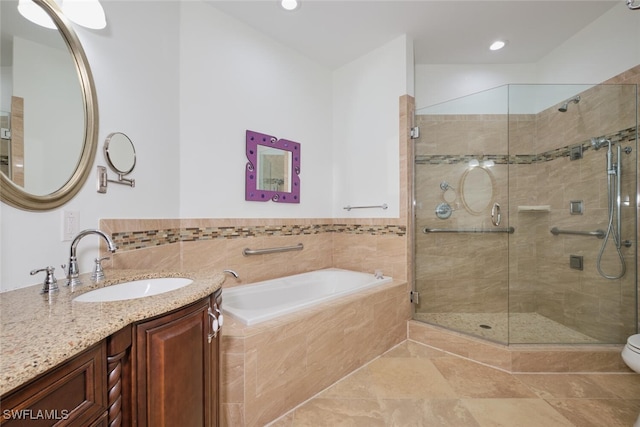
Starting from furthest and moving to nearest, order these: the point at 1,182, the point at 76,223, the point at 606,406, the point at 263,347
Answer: the point at 606,406 → the point at 263,347 → the point at 76,223 → the point at 1,182

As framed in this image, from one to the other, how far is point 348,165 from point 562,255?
6.97 ft

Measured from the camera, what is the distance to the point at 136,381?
2.52ft

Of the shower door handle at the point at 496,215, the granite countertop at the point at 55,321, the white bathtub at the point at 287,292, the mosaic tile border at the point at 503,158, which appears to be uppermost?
the mosaic tile border at the point at 503,158

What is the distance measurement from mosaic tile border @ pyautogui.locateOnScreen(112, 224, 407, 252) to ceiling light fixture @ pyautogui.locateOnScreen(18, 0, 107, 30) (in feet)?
3.11

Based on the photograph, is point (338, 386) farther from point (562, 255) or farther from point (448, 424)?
point (562, 255)

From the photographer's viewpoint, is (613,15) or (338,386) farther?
(613,15)

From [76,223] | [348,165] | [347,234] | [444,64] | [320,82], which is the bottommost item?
[347,234]

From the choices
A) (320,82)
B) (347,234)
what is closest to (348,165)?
(347,234)

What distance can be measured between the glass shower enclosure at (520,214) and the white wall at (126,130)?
81.4 inches

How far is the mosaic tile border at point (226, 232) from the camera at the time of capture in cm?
152

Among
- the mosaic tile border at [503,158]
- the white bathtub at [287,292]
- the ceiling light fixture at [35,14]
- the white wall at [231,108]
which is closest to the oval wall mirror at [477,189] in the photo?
the mosaic tile border at [503,158]

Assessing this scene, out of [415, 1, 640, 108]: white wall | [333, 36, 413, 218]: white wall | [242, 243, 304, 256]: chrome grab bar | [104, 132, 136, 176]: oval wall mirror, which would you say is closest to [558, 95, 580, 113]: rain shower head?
[415, 1, 640, 108]: white wall

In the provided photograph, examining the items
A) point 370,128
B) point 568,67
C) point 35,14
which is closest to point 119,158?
point 35,14

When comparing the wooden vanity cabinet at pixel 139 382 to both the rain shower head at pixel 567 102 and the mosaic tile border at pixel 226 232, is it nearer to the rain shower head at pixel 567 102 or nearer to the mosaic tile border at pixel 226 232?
the mosaic tile border at pixel 226 232
